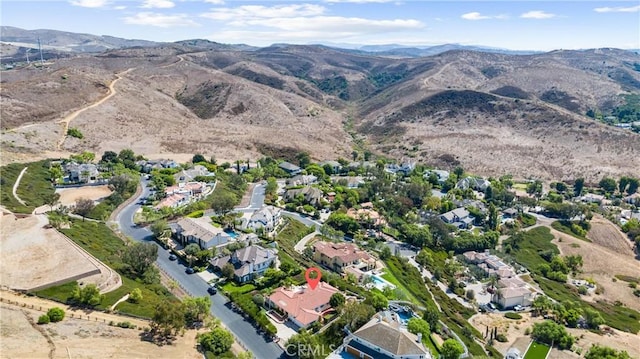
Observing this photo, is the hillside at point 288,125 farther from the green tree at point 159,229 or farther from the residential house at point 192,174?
the green tree at point 159,229

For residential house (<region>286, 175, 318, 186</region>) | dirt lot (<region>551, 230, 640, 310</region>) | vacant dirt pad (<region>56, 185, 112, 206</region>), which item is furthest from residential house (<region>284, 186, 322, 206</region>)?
dirt lot (<region>551, 230, 640, 310</region>)

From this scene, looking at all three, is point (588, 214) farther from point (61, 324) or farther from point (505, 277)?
point (61, 324)

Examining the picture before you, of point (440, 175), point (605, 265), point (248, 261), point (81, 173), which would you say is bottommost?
point (605, 265)

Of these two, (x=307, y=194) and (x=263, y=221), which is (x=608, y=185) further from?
(x=263, y=221)

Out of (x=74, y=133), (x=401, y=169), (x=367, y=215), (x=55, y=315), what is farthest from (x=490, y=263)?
(x=74, y=133)

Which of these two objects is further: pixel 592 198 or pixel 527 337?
pixel 592 198

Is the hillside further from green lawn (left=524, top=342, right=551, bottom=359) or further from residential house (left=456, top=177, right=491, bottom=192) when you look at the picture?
green lawn (left=524, top=342, right=551, bottom=359)

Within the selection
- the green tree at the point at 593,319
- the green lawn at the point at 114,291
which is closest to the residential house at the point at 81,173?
the green lawn at the point at 114,291
